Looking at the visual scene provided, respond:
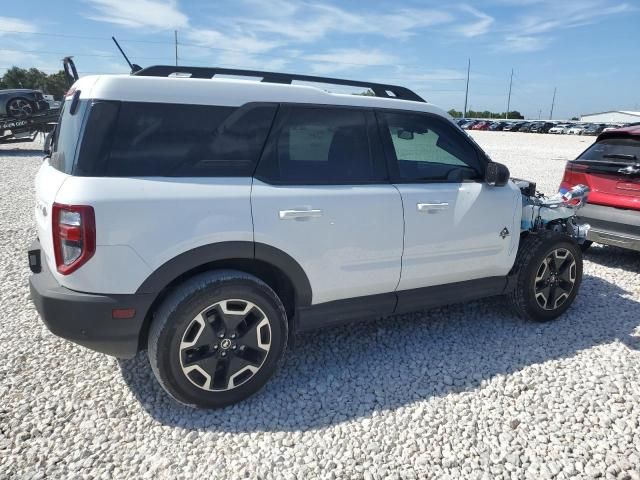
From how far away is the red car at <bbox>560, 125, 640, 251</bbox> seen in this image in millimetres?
5133

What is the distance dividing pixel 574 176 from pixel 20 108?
16.7 m

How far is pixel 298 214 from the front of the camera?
9.25 feet

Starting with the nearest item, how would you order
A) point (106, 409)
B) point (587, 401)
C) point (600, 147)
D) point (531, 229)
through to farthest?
point (106, 409) < point (587, 401) < point (531, 229) < point (600, 147)

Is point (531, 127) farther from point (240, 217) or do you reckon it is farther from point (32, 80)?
point (32, 80)

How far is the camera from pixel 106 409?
9.26 feet

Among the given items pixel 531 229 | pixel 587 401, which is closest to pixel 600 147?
pixel 531 229

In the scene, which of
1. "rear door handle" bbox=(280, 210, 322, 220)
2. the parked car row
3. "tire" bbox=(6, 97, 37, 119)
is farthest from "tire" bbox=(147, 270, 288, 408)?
the parked car row

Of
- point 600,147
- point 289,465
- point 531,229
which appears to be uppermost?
point 600,147

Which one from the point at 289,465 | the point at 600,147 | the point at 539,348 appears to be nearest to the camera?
the point at 289,465

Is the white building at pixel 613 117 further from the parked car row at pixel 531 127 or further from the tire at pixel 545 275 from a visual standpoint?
the tire at pixel 545 275

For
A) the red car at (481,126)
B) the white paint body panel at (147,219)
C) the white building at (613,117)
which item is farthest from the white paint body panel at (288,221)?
the white building at (613,117)

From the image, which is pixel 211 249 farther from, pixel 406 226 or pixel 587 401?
pixel 587 401

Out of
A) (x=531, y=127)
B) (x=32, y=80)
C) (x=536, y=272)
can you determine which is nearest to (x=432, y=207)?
(x=536, y=272)

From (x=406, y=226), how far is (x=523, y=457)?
151 cm
